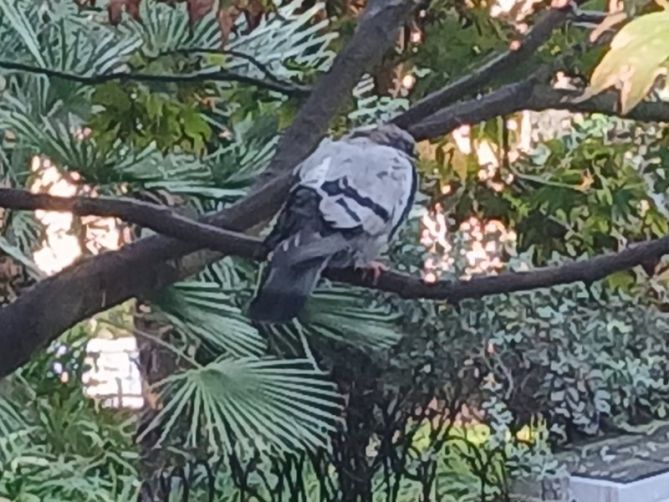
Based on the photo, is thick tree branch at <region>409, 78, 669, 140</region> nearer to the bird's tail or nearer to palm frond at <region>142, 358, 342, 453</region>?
the bird's tail

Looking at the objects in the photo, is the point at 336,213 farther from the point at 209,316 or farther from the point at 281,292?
the point at 209,316

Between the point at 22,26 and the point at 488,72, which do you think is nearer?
the point at 488,72

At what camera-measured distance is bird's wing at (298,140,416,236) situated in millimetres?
1373

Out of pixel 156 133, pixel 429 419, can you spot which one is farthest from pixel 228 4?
pixel 429 419

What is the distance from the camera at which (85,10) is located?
1739 mm

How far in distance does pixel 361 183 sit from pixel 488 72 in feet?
0.66

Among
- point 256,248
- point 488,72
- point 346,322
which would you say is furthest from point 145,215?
point 346,322

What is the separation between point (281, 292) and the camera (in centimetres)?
127

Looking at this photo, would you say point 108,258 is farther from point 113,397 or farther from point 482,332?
point 482,332

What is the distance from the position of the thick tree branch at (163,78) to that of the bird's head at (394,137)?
143 mm

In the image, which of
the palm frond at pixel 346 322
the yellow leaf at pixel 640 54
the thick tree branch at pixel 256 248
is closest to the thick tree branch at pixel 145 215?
the thick tree branch at pixel 256 248

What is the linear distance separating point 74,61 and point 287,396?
574mm

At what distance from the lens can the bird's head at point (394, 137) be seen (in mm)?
1445

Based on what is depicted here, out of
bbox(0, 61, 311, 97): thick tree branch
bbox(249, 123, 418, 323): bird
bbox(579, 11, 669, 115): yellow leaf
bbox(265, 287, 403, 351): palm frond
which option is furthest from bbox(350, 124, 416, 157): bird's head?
bbox(579, 11, 669, 115): yellow leaf
